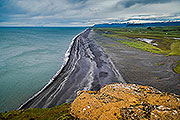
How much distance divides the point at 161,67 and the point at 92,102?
26470 millimetres

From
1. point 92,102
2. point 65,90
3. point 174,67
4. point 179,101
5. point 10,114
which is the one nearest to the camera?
point 179,101

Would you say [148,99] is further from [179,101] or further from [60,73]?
[60,73]

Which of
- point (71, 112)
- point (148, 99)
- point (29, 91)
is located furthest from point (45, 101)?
point (148, 99)

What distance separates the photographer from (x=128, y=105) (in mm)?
10078

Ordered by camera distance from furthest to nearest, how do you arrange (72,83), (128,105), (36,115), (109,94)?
(72,83), (109,94), (36,115), (128,105)

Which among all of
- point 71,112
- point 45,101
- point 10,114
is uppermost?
point 71,112

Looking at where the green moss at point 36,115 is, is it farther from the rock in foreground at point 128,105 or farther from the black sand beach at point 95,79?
the black sand beach at point 95,79

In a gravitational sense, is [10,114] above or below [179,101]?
below

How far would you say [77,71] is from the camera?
27.2 m

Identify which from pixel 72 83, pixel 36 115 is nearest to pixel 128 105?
pixel 36 115

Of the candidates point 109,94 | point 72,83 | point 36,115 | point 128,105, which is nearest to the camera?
point 128,105

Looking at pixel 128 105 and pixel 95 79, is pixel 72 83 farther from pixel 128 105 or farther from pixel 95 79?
pixel 128 105

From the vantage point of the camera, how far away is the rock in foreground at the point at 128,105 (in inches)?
355

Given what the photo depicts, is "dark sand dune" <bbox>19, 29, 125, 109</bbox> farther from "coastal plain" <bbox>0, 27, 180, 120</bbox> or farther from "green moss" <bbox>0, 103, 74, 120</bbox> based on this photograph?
"green moss" <bbox>0, 103, 74, 120</bbox>
